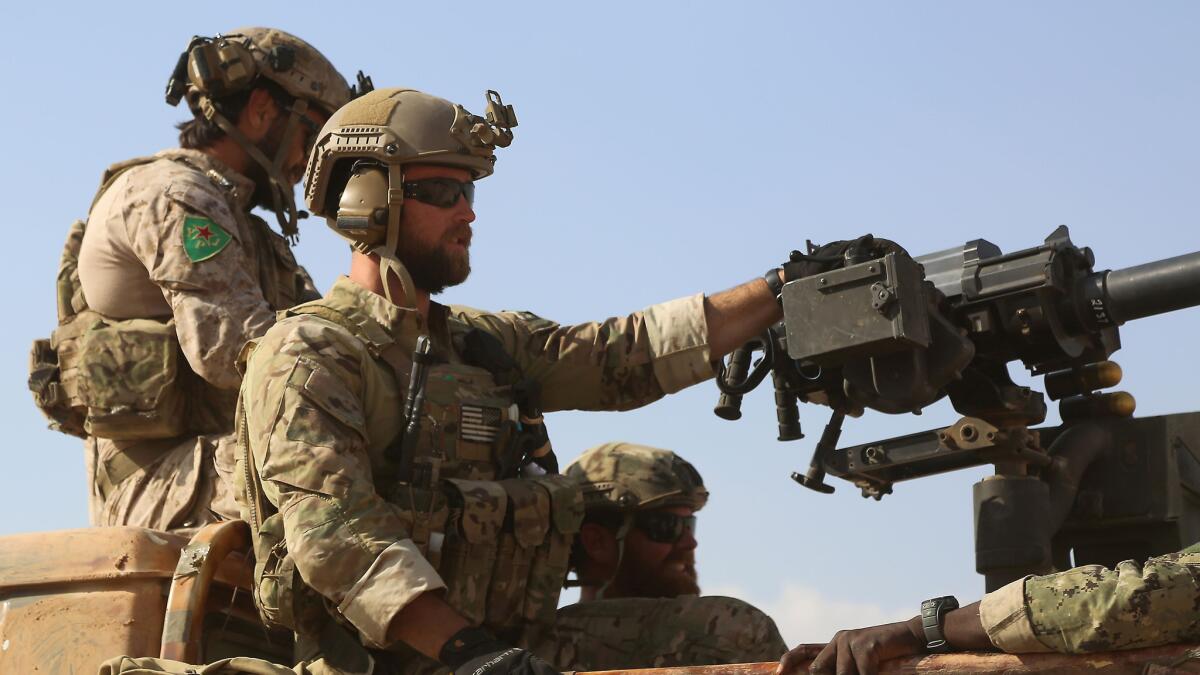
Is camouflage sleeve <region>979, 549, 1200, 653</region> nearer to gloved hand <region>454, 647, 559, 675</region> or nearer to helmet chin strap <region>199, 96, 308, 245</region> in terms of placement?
gloved hand <region>454, 647, 559, 675</region>

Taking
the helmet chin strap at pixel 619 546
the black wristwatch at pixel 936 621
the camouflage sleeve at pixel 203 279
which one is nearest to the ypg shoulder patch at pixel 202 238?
the camouflage sleeve at pixel 203 279

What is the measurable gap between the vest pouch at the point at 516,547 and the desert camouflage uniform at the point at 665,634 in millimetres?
440

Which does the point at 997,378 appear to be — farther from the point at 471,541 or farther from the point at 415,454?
the point at 415,454

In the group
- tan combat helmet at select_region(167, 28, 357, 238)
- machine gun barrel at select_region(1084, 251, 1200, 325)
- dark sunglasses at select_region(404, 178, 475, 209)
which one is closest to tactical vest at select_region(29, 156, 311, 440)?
tan combat helmet at select_region(167, 28, 357, 238)

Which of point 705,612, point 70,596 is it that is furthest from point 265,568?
point 705,612

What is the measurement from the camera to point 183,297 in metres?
7.01

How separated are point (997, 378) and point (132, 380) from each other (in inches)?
128

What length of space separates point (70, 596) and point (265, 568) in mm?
745

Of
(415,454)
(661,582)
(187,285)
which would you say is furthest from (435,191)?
(661,582)

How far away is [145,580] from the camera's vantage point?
588 centimetres

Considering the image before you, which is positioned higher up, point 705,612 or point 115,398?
point 115,398

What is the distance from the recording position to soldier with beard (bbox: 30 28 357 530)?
7.02 meters

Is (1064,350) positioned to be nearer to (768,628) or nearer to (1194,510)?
(1194,510)

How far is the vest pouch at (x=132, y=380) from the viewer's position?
23.2 feet
